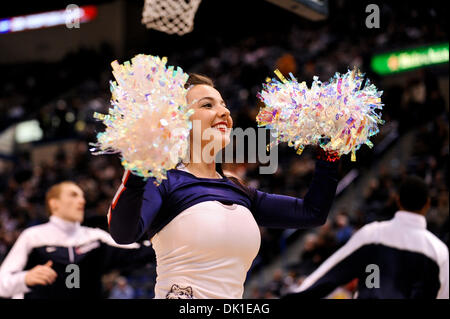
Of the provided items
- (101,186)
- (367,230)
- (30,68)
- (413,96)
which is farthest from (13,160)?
(367,230)

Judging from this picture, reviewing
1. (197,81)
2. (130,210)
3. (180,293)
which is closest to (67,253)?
(197,81)

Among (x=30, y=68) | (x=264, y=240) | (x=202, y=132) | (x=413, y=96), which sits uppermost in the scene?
(x=30, y=68)

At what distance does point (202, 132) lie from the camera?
7.68 feet

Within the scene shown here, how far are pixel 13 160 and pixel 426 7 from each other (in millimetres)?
16134

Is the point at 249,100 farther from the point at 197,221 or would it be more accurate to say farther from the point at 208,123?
the point at 197,221

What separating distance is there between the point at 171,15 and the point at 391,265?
206 centimetres

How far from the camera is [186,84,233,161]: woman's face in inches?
91.4

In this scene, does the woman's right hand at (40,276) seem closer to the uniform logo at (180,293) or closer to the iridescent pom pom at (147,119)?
the uniform logo at (180,293)

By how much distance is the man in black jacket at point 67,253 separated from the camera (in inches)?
167

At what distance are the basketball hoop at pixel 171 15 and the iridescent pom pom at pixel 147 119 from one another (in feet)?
6.12

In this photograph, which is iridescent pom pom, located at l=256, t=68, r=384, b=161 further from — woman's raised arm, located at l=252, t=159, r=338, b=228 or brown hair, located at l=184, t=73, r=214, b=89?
brown hair, located at l=184, t=73, r=214, b=89

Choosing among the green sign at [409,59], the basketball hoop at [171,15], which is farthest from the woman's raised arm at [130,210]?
the green sign at [409,59]

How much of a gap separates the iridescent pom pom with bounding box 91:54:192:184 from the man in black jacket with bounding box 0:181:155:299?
88.8 inches

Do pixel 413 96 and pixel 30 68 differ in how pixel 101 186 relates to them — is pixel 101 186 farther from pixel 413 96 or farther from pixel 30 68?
pixel 30 68
